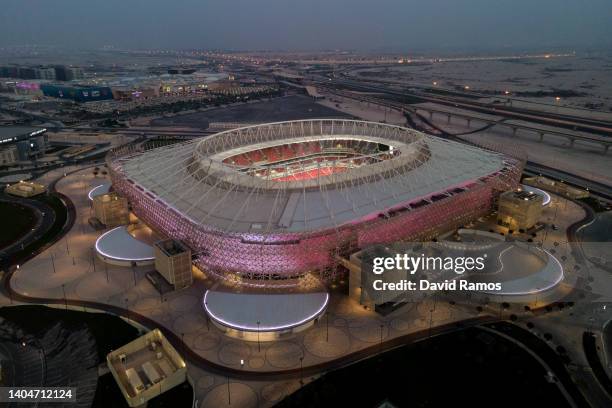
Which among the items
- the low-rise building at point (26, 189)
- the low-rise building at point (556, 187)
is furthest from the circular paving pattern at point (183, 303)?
the low-rise building at point (556, 187)

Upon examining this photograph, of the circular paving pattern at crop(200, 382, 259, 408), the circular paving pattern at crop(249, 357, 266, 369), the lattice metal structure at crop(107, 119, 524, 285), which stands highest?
the lattice metal structure at crop(107, 119, 524, 285)

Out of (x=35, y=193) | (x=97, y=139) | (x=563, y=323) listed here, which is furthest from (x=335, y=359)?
(x=97, y=139)

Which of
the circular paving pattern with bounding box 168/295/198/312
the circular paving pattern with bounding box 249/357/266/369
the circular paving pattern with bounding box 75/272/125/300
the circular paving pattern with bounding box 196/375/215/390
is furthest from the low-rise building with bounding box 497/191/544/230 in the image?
the circular paving pattern with bounding box 75/272/125/300

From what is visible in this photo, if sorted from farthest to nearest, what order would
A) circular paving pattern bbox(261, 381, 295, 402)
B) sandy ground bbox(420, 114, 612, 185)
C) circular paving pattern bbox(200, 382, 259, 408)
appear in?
sandy ground bbox(420, 114, 612, 185)
circular paving pattern bbox(261, 381, 295, 402)
circular paving pattern bbox(200, 382, 259, 408)

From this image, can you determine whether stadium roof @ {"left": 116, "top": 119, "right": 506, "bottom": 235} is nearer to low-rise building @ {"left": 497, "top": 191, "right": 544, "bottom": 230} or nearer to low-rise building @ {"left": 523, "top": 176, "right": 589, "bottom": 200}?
low-rise building @ {"left": 497, "top": 191, "right": 544, "bottom": 230}

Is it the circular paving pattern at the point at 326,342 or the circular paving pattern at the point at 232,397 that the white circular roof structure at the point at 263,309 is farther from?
the circular paving pattern at the point at 232,397

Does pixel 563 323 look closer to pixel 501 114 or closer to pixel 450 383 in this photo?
pixel 450 383

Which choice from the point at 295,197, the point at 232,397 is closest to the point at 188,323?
the point at 232,397
